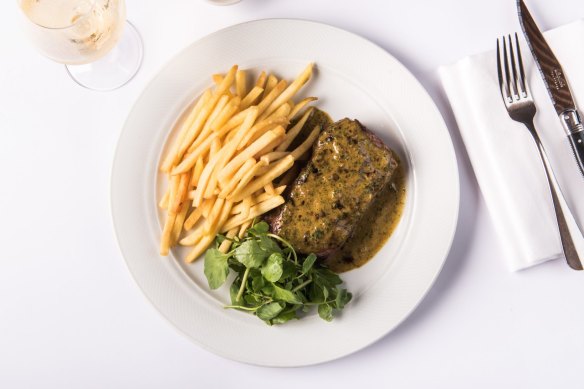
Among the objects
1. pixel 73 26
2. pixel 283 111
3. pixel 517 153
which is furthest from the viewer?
pixel 517 153

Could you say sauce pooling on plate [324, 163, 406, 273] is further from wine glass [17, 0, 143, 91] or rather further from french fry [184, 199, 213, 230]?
wine glass [17, 0, 143, 91]

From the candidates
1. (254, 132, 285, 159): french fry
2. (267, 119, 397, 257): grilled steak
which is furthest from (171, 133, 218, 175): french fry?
(267, 119, 397, 257): grilled steak

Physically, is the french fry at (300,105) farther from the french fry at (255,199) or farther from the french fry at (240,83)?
the french fry at (255,199)

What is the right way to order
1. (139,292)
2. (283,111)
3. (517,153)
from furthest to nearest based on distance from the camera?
A: (139,292)
(517,153)
(283,111)

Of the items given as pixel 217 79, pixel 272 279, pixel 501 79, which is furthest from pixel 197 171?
pixel 501 79

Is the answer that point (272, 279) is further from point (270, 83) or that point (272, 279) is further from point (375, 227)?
point (270, 83)
